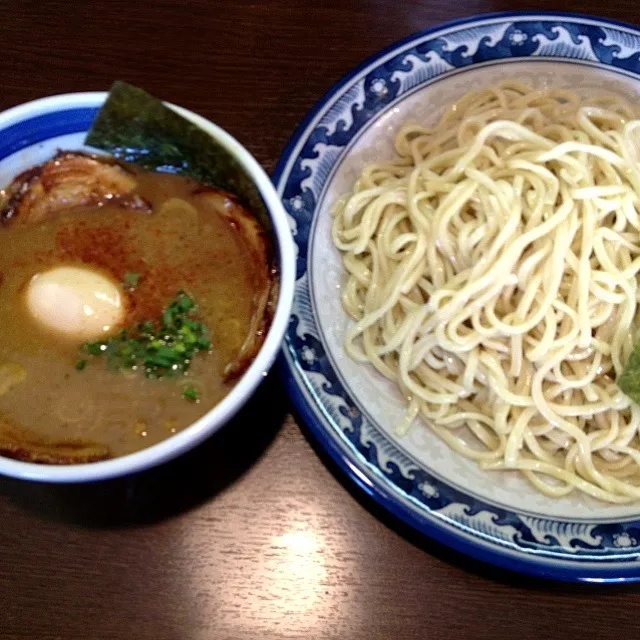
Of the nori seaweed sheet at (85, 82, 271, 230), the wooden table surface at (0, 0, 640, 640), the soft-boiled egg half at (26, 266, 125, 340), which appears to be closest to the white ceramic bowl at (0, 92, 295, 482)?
the nori seaweed sheet at (85, 82, 271, 230)

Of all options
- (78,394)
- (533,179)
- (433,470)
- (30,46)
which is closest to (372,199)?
(533,179)

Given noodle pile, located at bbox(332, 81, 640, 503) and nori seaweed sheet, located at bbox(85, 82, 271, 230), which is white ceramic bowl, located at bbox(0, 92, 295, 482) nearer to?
nori seaweed sheet, located at bbox(85, 82, 271, 230)

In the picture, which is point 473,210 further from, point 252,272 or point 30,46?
point 30,46

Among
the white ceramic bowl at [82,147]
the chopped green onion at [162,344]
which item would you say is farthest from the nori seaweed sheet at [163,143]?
the chopped green onion at [162,344]

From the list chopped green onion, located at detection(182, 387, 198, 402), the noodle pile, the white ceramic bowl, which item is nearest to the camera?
the white ceramic bowl

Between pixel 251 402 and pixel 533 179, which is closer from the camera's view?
pixel 251 402

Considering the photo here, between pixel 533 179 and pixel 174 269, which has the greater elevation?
pixel 533 179
